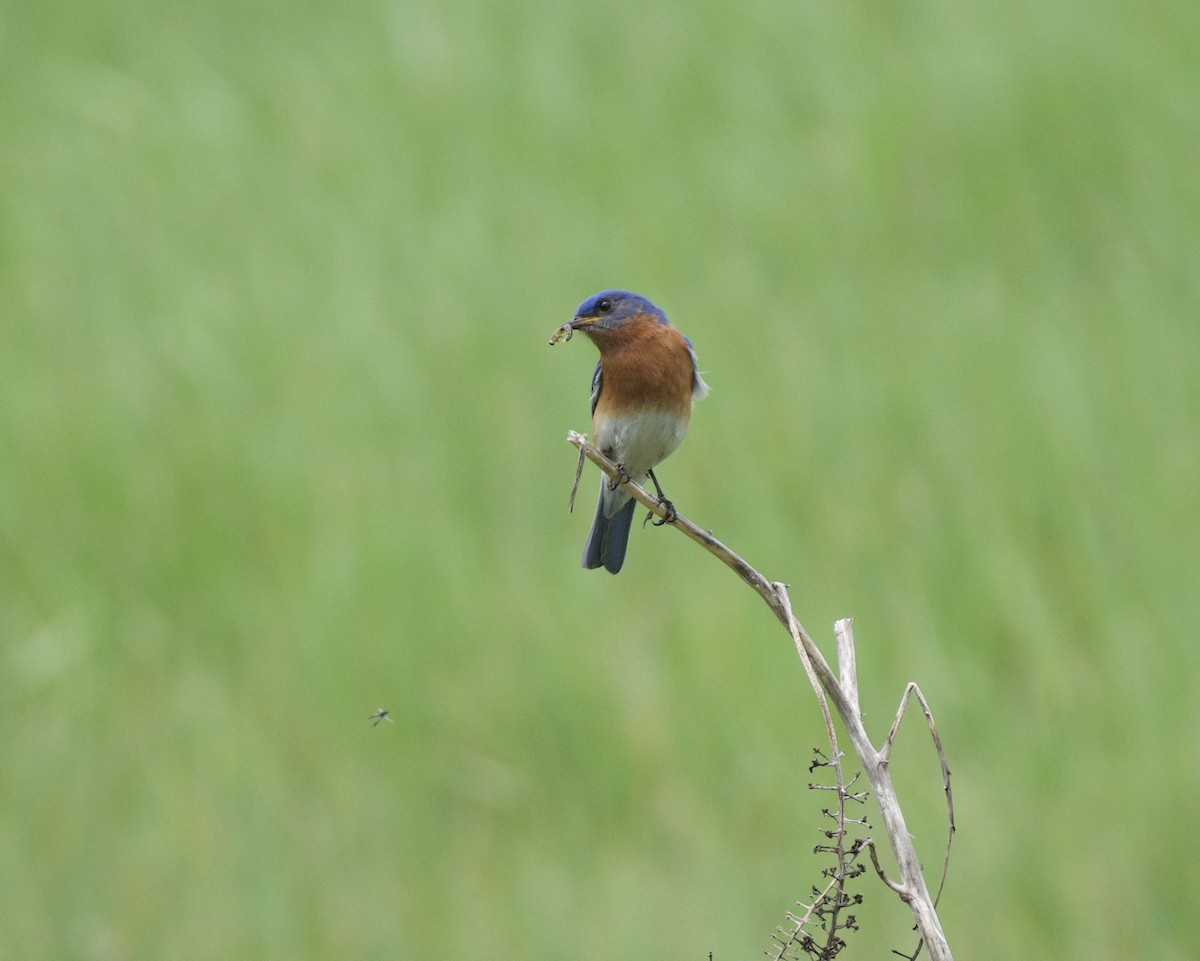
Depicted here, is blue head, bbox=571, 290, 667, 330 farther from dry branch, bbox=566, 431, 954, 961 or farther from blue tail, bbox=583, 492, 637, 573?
dry branch, bbox=566, 431, 954, 961

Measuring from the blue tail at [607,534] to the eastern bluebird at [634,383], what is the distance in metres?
0.02

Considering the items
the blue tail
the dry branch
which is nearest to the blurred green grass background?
the blue tail

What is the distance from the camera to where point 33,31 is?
12.6 m

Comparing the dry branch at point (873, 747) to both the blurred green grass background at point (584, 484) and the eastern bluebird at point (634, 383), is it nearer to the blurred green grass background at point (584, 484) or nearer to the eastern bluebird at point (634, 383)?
the eastern bluebird at point (634, 383)

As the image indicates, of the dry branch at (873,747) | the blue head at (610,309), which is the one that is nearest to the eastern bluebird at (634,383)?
the blue head at (610,309)

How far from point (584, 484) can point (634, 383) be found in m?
2.94

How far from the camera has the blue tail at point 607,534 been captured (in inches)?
202

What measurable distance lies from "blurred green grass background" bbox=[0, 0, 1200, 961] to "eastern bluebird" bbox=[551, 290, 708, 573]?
2015 mm

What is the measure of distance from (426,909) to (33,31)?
8754 millimetres

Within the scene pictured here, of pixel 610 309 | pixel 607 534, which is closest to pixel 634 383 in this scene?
pixel 610 309

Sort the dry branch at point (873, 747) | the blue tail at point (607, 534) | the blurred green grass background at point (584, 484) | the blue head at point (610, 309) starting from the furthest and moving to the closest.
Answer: the blurred green grass background at point (584, 484), the blue tail at point (607, 534), the blue head at point (610, 309), the dry branch at point (873, 747)

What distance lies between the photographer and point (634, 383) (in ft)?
16.1

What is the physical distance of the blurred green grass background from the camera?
6.46m

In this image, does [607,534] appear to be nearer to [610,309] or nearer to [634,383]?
[634,383]
